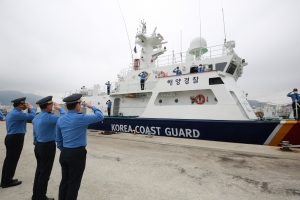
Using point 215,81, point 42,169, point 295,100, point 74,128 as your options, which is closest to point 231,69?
point 215,81

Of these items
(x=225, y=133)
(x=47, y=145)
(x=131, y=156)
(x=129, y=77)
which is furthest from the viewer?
(x=129, y=77)

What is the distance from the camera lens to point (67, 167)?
187cm

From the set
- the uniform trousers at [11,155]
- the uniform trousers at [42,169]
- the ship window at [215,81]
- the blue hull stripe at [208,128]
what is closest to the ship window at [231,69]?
the ship window at [215,81]

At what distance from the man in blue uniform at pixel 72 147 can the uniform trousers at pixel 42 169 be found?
0.44 metres

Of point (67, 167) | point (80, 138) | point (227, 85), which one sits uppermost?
point (227, 85)

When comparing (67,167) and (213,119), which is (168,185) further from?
(213,119)

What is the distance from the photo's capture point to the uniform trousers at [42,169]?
2.14m

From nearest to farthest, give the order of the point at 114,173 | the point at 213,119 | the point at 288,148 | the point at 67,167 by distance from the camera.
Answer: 1. the point at 67,167
2. the point at 114,173
3. the point at 288,148
4. the point at 213,119

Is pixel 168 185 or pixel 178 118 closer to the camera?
pixel 168 185

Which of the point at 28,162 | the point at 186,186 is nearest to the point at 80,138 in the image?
the point at 186,186

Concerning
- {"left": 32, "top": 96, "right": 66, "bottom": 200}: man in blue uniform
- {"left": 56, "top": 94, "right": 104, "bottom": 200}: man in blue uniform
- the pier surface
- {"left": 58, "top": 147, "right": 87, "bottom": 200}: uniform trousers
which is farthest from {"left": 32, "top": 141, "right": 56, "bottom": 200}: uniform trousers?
{"left": 58, "top": 147, "right": 87, "bottom": 200}: uniform trousers

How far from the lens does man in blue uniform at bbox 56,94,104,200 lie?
5.86 feet

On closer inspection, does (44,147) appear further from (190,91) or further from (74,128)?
(190,91)

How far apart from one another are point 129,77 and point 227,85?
6254mm
